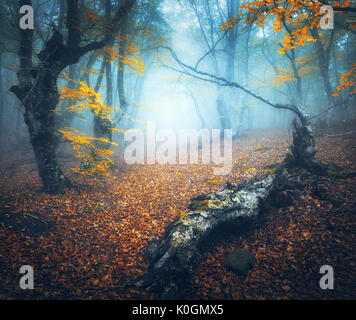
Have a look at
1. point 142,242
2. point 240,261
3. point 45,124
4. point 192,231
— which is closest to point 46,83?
point 45,124

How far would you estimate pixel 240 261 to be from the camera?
3756 mm

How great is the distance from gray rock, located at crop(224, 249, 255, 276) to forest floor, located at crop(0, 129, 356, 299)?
0.12 m

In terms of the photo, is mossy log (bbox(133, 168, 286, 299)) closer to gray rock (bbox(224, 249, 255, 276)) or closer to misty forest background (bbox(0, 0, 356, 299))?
misty forest background (bbox(0, 0, 356, 299))

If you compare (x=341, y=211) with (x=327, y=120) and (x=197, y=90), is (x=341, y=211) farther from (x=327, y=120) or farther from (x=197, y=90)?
(x=197, y=90)

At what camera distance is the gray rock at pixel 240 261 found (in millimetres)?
3641

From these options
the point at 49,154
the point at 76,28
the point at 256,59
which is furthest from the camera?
the point at 256,59

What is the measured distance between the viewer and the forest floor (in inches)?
130

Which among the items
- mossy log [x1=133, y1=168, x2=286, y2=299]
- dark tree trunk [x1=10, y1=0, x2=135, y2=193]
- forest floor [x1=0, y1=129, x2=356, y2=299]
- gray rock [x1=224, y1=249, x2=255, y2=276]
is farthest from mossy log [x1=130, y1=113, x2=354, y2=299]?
dark tree trunk [x1=10, y1=0, x2=135, y2=193]

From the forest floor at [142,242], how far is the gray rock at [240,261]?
12 centimetres

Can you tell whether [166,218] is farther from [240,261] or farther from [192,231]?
[240,261]

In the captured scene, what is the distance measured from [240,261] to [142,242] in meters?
2.56
